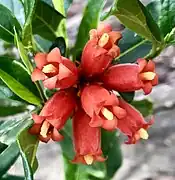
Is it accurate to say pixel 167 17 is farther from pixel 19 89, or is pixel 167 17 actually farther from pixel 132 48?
pixel 19 89

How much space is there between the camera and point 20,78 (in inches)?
24.8

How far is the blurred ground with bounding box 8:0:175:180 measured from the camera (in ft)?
4.01

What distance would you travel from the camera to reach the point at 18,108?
0.85 m

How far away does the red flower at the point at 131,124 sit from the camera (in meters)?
0.58

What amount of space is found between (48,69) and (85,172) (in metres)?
0.31

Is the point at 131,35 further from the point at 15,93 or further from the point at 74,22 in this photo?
the point at 74,22

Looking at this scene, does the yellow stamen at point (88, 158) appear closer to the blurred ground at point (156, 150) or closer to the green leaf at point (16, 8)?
the green leaf at point (16, 8)

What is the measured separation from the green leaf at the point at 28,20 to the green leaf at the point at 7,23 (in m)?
0.04

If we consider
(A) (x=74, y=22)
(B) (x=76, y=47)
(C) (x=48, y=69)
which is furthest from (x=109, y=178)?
(A) (x=74, y=22)

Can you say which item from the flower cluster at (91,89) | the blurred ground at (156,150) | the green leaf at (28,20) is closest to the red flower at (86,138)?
the flower cluster at (91,89)

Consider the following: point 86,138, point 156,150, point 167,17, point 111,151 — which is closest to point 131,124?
point 86,138

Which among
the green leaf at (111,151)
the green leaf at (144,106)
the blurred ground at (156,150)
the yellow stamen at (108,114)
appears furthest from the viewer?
the blurred ground at (156,150)

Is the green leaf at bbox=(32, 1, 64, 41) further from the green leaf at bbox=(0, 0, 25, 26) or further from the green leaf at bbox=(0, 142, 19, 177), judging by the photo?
the green leaf at bbox=(0, 142, 19, 177)

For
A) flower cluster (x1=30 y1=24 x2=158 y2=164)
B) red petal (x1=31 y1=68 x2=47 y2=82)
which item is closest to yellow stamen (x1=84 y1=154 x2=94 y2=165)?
flower cluster (x1=30 y1=24 x2=158 y2=164)
